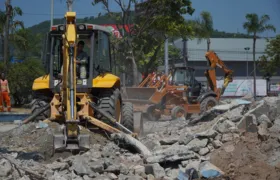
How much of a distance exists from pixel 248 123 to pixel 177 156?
2214mm

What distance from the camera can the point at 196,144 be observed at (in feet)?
30.7

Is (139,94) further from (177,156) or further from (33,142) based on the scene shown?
(177,156)

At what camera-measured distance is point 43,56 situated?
11469 mm

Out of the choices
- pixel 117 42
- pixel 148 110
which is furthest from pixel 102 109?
pixel 117 42

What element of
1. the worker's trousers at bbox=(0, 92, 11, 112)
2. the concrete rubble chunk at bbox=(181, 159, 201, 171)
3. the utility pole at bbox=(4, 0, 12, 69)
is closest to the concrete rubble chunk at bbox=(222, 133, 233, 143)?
the concrete rubble chunk at bbox=(181, 159, 201, 171)

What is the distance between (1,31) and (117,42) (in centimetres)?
920

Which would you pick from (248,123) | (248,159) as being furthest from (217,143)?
(248,123)

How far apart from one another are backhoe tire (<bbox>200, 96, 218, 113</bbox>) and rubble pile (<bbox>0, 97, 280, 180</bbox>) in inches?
348

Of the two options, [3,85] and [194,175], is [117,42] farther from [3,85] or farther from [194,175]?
[194,175]

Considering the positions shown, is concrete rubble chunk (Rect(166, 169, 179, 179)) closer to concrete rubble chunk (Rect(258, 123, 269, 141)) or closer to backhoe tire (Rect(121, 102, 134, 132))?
concrete rubble chunk (Rect(258, 123, 269, 141))

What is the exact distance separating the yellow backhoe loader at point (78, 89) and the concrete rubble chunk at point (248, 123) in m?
2.49

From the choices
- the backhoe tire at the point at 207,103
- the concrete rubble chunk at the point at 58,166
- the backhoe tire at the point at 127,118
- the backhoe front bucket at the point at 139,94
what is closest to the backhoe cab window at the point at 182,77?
the backhoe tire at the point at 207,103

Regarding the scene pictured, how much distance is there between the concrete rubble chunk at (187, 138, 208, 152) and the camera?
922 centimetres

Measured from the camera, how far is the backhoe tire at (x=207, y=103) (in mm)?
19980
